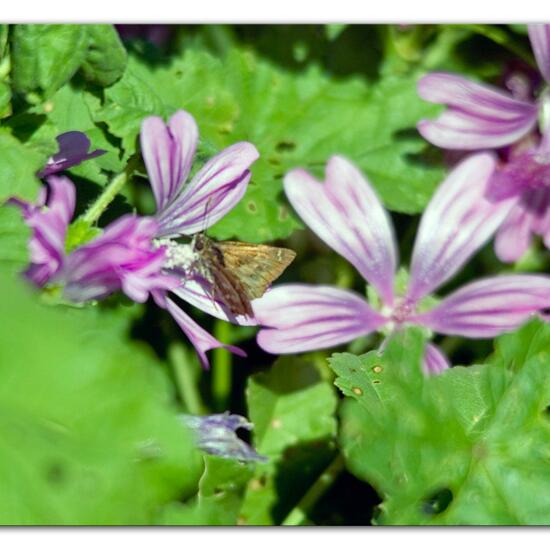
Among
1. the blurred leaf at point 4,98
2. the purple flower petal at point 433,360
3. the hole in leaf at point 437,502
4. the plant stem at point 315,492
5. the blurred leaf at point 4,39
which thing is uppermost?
the blurred leaf at point 4,39

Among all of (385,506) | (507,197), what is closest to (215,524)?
(385,506)

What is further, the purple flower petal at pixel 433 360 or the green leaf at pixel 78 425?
the purple flower petal at pixel 433 360

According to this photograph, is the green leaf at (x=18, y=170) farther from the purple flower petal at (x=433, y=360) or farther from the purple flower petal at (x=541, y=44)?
the purple flower petal at (x=541, y=44)

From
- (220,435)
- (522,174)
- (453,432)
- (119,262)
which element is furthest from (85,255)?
(522,174)

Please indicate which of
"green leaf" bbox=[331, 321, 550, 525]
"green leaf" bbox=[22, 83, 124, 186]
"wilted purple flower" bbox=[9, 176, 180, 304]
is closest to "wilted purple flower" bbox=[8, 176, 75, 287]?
"wilted purple flower" bbox=[9, 176, 180, 304]

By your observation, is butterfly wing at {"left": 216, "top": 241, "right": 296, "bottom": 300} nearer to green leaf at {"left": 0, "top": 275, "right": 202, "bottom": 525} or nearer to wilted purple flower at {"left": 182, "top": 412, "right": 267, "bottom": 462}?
wilted purple flower at {"left": 182, "top": 412, "right": 267, "bottom": 462}

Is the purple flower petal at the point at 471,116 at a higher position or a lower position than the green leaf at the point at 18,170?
lower

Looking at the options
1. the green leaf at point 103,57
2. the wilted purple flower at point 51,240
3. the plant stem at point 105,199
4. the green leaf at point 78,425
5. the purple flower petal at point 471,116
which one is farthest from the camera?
the purple flower petal at point 471,116

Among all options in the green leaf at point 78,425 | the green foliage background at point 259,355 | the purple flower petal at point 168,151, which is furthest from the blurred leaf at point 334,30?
the green leaf at point 78,425

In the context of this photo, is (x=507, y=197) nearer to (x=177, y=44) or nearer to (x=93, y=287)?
(x=177, y=44)
